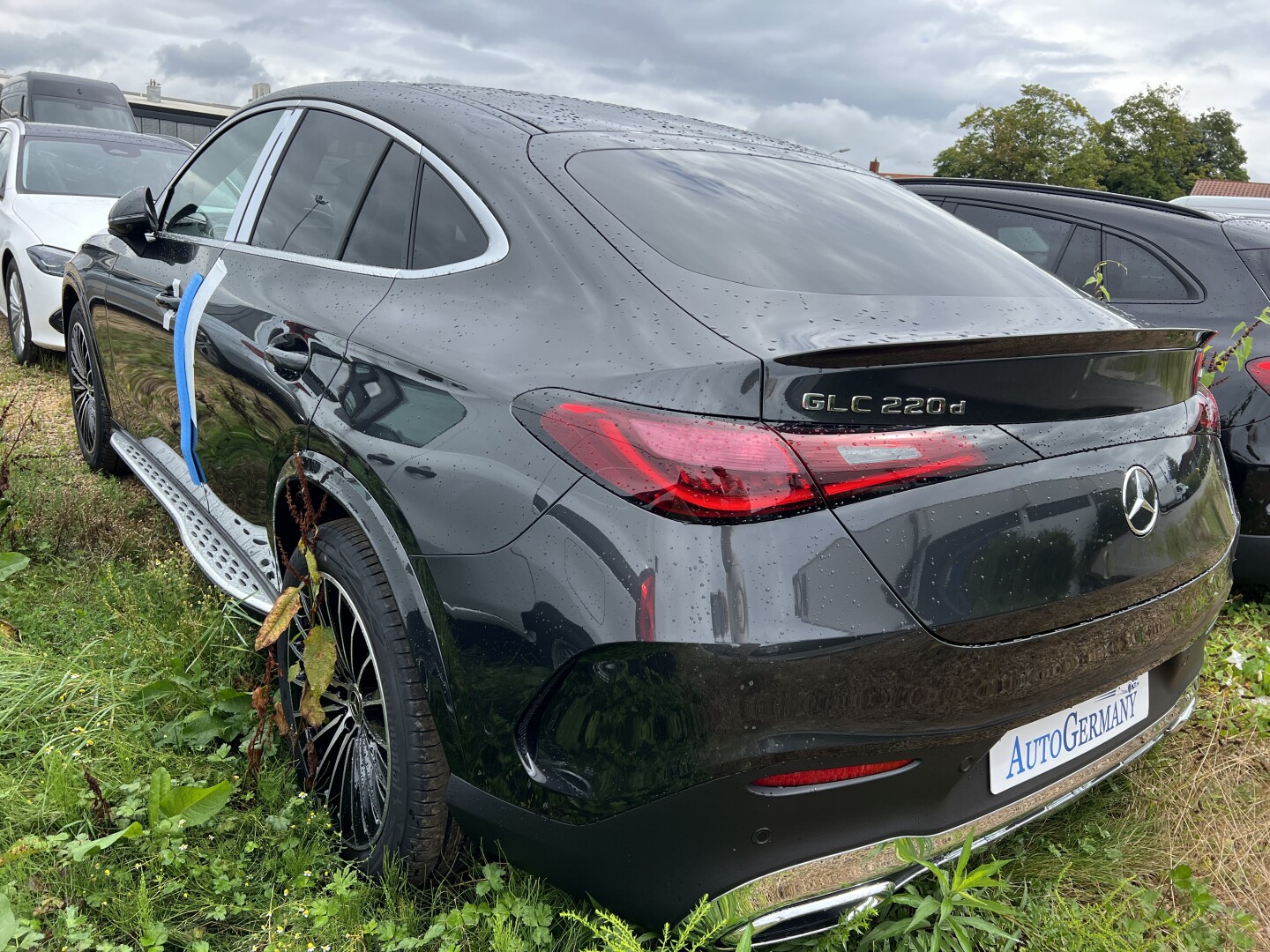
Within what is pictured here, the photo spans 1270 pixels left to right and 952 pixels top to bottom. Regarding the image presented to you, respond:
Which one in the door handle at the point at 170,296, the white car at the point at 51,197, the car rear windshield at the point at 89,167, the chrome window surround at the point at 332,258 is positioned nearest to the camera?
the chrome window surround at the point at 332,258

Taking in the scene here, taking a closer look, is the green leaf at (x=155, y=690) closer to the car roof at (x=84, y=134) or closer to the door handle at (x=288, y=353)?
the door handle at (x=288, y=353)

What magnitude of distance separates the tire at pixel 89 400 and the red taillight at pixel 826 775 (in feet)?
11.7

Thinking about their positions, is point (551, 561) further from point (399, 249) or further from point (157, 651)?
point (157, 651)

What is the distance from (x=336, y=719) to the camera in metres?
2.25

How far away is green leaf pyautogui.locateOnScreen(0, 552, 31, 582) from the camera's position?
10.9 ft

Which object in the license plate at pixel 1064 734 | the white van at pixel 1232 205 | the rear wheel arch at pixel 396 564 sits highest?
the white van at pixel 1232 205

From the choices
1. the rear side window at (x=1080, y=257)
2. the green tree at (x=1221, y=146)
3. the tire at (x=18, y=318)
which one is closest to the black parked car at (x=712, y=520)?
the rear side window at (x=1080, y=257)

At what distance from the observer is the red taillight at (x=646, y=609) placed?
4.72 feet

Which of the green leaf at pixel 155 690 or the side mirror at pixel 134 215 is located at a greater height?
the side mirror at pixel 134 215

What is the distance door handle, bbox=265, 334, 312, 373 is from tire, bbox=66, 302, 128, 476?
2.13 meters

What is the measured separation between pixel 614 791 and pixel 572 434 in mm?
548

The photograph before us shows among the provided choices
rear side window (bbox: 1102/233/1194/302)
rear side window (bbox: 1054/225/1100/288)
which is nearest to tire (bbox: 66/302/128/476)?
rear side window (bbox: 1054/225/1100/288)

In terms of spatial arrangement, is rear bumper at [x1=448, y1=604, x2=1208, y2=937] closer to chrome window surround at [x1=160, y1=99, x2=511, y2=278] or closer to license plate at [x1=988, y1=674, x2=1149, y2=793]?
license plate at [x1=988, y1=674, x2=1149, y2=793]

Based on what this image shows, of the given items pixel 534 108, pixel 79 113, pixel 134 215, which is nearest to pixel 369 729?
pixel 534 108
